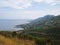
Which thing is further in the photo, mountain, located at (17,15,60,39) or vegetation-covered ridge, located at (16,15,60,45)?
mountain, located at (17,15,60,39)

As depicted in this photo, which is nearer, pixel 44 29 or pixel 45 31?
pixel 45 31

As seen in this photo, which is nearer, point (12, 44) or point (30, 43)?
point (12, 44)

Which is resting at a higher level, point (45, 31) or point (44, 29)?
point (44, 29)

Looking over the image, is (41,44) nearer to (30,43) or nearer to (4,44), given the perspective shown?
(30,43)

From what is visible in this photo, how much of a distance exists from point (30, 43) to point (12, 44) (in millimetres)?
887

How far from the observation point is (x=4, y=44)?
6.06 meters

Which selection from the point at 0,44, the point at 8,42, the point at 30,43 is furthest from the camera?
the point at 30,43

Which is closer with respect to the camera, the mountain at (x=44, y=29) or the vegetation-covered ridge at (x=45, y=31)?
the vegetation-covered ridge at (x=45, y=31)

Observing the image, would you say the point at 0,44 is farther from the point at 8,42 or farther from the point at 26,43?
the point at 26,43

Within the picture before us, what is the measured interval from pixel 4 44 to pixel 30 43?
1.20 m

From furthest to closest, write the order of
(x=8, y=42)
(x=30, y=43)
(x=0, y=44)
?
(x=30, y=43) → (x=8, y=42) → (x=0, y=44)

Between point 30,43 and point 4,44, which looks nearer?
point 4,44

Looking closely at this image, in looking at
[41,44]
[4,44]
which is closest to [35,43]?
[41,44]

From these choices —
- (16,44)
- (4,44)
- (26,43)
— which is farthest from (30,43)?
(4,44)
